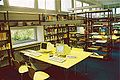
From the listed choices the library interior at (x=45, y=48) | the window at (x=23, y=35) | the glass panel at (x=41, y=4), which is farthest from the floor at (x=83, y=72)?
the glass panel at (x=41, y=4)

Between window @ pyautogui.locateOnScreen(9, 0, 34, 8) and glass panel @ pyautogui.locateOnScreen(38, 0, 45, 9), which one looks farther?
glass panel @ pyautogui.locateOnScreen(38, 0, 45, 9)

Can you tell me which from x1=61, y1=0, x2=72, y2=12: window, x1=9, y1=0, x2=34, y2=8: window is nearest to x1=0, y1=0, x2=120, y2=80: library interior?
x1=9, y1=0, x2=34, y2=8: window

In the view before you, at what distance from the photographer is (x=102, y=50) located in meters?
6.30

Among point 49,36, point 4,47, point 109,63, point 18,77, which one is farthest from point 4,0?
point 109,63

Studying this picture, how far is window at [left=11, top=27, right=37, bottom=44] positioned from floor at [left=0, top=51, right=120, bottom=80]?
139 cm

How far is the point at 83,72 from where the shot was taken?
4.25 metres

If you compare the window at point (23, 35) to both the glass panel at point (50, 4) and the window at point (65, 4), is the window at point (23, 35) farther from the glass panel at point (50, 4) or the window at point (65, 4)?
the window at point (65, 4)

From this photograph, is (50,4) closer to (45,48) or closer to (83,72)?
(45,48)

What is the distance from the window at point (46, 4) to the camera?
6481 millimetres

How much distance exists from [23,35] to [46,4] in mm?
2199

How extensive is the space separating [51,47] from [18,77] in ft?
4.61

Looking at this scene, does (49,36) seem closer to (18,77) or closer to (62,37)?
(62,37)

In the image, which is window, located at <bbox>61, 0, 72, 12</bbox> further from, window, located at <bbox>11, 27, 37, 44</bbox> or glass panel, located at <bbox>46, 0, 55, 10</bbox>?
window, located at <bbox>11, 27, 37, 44</bbox>

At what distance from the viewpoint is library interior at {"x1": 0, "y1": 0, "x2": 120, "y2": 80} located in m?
3.41
